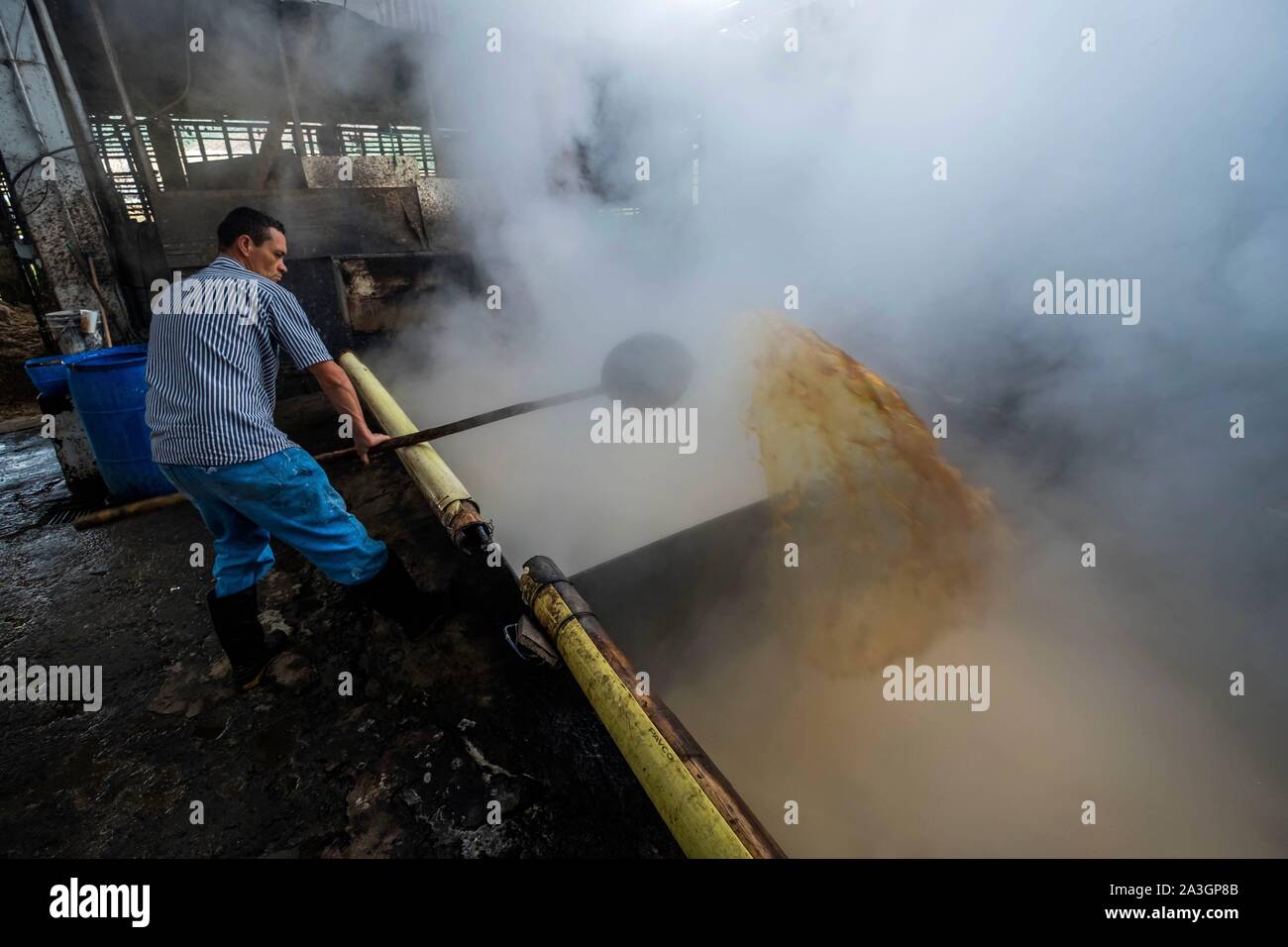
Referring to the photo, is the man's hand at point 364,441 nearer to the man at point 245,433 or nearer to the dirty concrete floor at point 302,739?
the man at point 245,433

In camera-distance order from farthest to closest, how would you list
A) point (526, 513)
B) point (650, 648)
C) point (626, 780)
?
1. point (526, 513)
2. point (650, 648)
3. point (626, 780)

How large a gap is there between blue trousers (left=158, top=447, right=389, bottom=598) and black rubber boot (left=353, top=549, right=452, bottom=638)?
0.18 ft

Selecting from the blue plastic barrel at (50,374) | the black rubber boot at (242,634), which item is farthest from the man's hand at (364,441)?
the blue plastic barrel at (50,374)

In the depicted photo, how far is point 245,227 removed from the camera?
2.43 metres

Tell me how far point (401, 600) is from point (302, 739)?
672mm

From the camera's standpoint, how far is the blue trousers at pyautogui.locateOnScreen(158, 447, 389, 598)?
7.56 ft

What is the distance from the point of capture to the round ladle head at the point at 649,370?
357 cm

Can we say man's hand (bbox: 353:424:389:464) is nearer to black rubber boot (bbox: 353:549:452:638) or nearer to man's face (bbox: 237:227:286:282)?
black rubber boot (bbox: 353:549:452:638)

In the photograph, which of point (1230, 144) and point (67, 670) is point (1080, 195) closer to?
point (1230, 144)

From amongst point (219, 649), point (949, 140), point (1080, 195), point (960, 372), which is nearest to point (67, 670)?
point (219, 649)

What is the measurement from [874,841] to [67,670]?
159 inches

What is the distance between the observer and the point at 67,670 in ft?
8.84

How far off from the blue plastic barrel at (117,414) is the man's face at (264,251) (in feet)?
6.55

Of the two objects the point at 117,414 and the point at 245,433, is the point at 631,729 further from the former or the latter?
the point at 117,414
